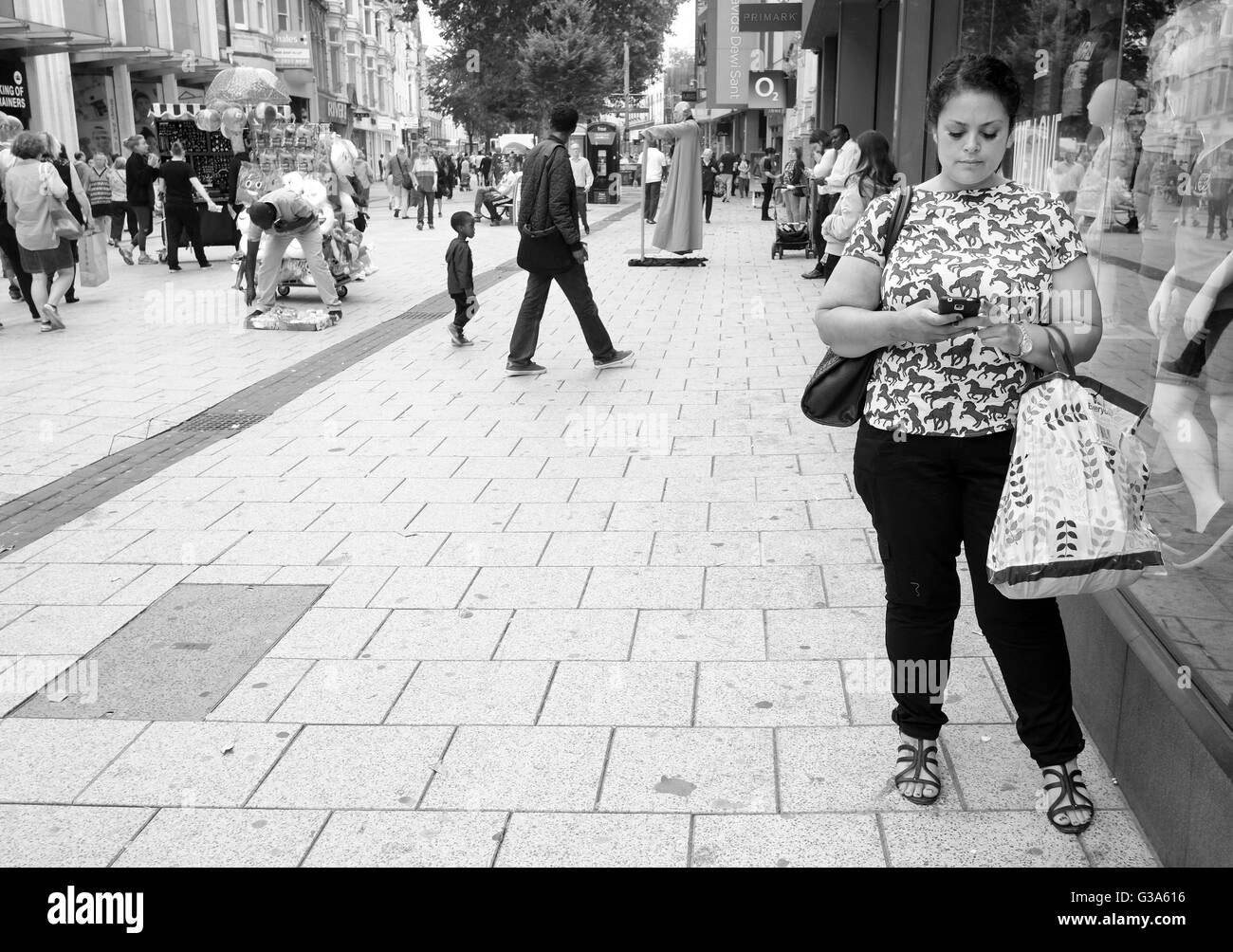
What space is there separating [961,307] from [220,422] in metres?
5.98

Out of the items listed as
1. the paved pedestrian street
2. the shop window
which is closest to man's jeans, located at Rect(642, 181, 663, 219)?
the paved pedestrian street

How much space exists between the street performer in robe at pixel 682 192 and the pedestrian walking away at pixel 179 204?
6100mm

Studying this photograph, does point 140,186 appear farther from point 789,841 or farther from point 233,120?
point 789,841

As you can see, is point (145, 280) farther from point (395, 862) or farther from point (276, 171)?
point (395, 862)

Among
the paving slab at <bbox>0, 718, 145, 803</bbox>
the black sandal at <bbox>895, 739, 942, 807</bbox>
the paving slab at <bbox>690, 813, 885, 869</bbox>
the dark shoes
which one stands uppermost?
the dark shoes

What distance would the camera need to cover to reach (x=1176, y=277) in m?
3.31

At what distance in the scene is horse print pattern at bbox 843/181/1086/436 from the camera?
269 cm

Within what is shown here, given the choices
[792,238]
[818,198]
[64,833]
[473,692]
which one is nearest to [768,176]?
[792,238]

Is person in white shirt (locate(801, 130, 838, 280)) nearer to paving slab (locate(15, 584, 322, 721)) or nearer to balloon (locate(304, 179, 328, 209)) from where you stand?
balloon (locate(304, 179, 328, 209))

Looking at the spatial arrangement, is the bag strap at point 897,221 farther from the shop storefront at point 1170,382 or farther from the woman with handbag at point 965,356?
the shop storefront at point 1170,382

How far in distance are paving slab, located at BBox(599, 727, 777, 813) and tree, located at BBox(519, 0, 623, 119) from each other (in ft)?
132

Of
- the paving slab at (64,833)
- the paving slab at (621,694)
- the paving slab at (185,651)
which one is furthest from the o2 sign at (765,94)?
the paving slab at (64,833)

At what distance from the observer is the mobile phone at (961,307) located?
8.41ft
